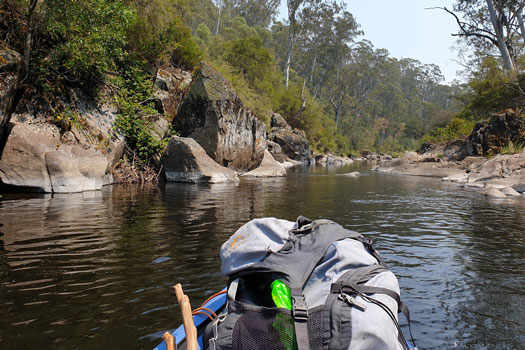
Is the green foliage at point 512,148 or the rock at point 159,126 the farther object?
the green foliage at point 512,148

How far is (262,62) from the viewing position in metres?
29.9

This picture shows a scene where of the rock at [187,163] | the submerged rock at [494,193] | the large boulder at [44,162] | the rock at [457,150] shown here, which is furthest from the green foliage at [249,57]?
the submerged rock at [494,193]

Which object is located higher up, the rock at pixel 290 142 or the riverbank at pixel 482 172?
the rock at pixel 290 142

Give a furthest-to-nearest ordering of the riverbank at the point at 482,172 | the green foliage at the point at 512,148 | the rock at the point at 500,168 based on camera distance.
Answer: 1. the green foliage at the point at 512,148
2. the rock at the point at 500,168
3. the riverbank at the point at 482,172

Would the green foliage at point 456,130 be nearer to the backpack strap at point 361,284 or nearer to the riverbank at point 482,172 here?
the riverbank at point 482,172

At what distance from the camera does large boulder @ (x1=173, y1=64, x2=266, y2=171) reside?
46.5ft

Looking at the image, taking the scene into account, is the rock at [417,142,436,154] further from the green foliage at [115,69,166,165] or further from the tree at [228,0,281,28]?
the tree at [228,0,281,28]

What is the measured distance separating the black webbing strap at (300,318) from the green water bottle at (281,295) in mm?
41

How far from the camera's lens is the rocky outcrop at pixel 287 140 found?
103 ft

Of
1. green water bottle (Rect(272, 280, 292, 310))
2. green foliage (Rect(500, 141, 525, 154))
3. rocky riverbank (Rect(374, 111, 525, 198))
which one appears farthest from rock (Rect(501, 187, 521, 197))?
green water bottle (Rect(272, 280, 292, 310))

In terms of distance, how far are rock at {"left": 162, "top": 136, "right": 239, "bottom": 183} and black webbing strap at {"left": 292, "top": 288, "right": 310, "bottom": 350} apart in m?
10.6

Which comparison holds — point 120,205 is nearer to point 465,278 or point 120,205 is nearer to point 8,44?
point 8,44

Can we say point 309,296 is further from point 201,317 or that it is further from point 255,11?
point 255,11

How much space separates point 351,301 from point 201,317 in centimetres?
82
